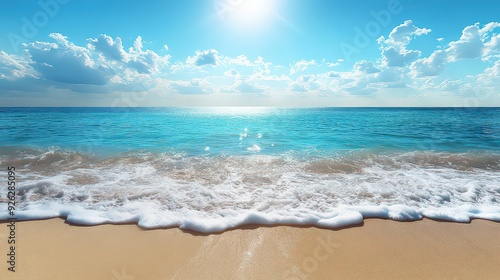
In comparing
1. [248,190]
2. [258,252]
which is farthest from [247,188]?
[258,252]

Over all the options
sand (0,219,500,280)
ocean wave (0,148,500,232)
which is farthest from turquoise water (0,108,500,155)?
sand (0,219,500,280)

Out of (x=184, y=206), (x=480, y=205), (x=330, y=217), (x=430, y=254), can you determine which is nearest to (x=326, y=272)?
(x=330, y=217)

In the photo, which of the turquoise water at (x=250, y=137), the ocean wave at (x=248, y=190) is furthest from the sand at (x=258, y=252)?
the turquoise water at (x=250, y=137)

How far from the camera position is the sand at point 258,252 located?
3.09 meters

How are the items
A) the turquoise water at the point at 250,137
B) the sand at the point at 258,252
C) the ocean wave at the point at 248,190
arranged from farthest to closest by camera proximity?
the turquoise water at the point at 250,137
the ocean wave at the point at 248,190
the sand at the point at 258,252

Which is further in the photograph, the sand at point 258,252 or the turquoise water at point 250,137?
the turquoise water at point 250,137

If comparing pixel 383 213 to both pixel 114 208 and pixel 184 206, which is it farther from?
pixel 114 208

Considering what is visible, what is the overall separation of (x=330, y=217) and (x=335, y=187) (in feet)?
6.40

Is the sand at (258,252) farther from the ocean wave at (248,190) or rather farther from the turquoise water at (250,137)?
the turquoise water at (250,137)

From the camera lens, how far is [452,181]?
681 cm

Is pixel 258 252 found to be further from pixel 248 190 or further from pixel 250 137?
A: pixel 250 137

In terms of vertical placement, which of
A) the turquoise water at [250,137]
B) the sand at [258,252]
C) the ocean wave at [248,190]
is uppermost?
the turquoise water at [250,137]

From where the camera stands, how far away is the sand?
3086 millimetres

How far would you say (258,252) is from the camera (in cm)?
353
